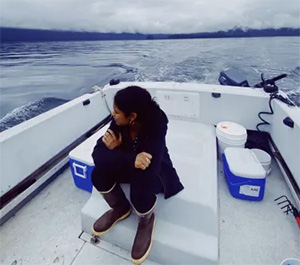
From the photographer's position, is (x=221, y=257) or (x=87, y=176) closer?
(x=221, y=257)

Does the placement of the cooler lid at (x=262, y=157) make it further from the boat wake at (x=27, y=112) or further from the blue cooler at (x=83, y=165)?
the boat wake at (x=27, y=112)

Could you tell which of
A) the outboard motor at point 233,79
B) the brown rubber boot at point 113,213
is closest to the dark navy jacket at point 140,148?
the brown rubber boot at point 113,213

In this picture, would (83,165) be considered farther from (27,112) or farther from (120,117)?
(27,112)

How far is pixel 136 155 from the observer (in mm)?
772

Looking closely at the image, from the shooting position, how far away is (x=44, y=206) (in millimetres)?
1237

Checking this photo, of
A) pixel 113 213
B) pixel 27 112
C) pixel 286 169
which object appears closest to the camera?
pixel 113 213

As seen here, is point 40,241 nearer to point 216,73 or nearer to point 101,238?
point 101,238

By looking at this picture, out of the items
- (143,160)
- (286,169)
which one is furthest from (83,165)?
(286,169)

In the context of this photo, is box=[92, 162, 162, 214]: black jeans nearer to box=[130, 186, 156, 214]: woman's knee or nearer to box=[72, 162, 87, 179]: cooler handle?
box=[130, 186, 156, 214]: woman's knee

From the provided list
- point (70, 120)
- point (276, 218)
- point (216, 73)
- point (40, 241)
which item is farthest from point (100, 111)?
point (216, 73)

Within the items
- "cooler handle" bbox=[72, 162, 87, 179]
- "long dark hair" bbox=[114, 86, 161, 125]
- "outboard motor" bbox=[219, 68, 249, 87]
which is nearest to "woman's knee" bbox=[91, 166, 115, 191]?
"long dark hair" bbox=[114, 86, 161, 125]

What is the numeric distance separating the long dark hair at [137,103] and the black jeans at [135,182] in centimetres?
20

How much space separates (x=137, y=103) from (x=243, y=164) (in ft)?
2.84

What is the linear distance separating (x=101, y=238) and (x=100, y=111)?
1172 mm
